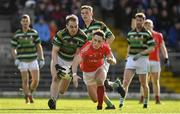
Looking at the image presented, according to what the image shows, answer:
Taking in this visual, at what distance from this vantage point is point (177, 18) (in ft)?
120

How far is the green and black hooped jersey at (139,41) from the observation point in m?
22.6

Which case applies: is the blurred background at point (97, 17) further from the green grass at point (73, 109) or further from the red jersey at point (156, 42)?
the green grass at point (73, 109)

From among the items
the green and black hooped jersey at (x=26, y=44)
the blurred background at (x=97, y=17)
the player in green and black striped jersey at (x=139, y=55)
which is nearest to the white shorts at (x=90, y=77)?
the player in green and black striped jersey at (x=139, y=55)

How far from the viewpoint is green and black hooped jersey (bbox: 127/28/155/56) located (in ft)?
74.0

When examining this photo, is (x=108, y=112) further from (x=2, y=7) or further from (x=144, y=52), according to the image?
(x=2, y=7)

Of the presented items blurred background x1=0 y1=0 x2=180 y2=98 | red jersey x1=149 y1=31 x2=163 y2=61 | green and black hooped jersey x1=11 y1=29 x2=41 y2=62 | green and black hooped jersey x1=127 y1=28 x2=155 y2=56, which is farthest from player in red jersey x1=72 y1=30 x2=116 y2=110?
blurred background x1=0 y1=0 x2=180 y2=98

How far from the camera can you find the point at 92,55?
20.2 m

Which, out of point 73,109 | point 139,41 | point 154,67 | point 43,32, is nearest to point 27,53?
point 154,67

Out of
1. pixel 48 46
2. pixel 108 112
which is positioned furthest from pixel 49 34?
pixel 108 112

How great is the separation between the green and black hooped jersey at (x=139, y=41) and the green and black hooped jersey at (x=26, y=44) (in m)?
3.76

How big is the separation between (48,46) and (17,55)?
8.04 meters

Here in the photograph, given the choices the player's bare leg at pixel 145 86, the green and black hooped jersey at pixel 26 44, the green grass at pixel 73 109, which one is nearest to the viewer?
the green grass at pixel 73 109

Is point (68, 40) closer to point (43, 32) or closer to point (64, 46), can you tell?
point (64, 46)

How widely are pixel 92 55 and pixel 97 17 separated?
57.2ft
